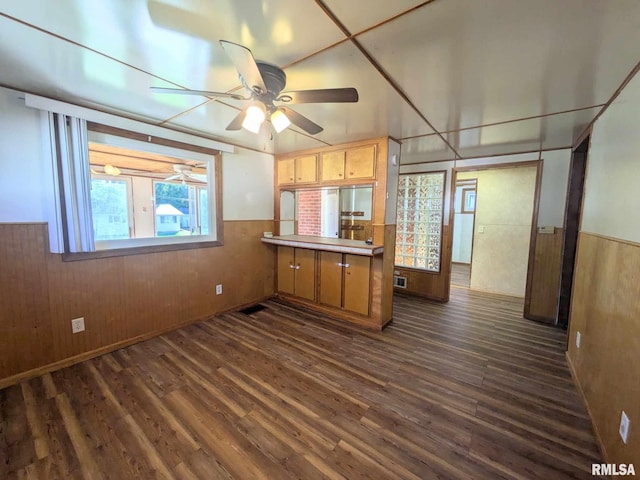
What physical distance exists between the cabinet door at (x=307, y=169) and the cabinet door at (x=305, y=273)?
1013mm

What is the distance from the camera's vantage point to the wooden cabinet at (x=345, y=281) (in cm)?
320

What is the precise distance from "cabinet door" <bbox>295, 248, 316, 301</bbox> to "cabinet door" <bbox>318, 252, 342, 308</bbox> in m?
0.14

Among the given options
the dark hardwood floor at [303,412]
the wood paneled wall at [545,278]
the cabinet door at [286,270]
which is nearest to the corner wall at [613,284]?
the dark hardwood floor at [303,412]

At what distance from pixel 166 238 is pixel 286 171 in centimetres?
188

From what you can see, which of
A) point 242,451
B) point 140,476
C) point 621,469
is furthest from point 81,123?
point 621,469

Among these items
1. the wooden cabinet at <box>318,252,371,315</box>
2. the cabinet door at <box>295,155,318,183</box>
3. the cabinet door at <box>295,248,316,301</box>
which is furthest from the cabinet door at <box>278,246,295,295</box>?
the cabinet door at <box>295,155,318,183</box>

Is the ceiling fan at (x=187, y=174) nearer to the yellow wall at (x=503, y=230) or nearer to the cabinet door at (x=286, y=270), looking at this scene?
the cabinet door at (x=286, y=270)

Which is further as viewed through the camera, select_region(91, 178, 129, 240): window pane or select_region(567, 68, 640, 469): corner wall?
select_region(91, 178, 129, 240): window pane

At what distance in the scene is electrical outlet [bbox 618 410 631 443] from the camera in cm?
129

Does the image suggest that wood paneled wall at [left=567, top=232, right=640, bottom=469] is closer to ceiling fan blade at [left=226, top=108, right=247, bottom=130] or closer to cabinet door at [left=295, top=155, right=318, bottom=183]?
ceiling fan blade at [left=226, top=108, right=247, bottom=130]

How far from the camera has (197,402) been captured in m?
1.87

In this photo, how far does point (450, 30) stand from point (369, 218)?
220 cm

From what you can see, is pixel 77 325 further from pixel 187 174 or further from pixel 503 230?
pixel 503 230

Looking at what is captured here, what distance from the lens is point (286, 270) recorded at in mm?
3992
